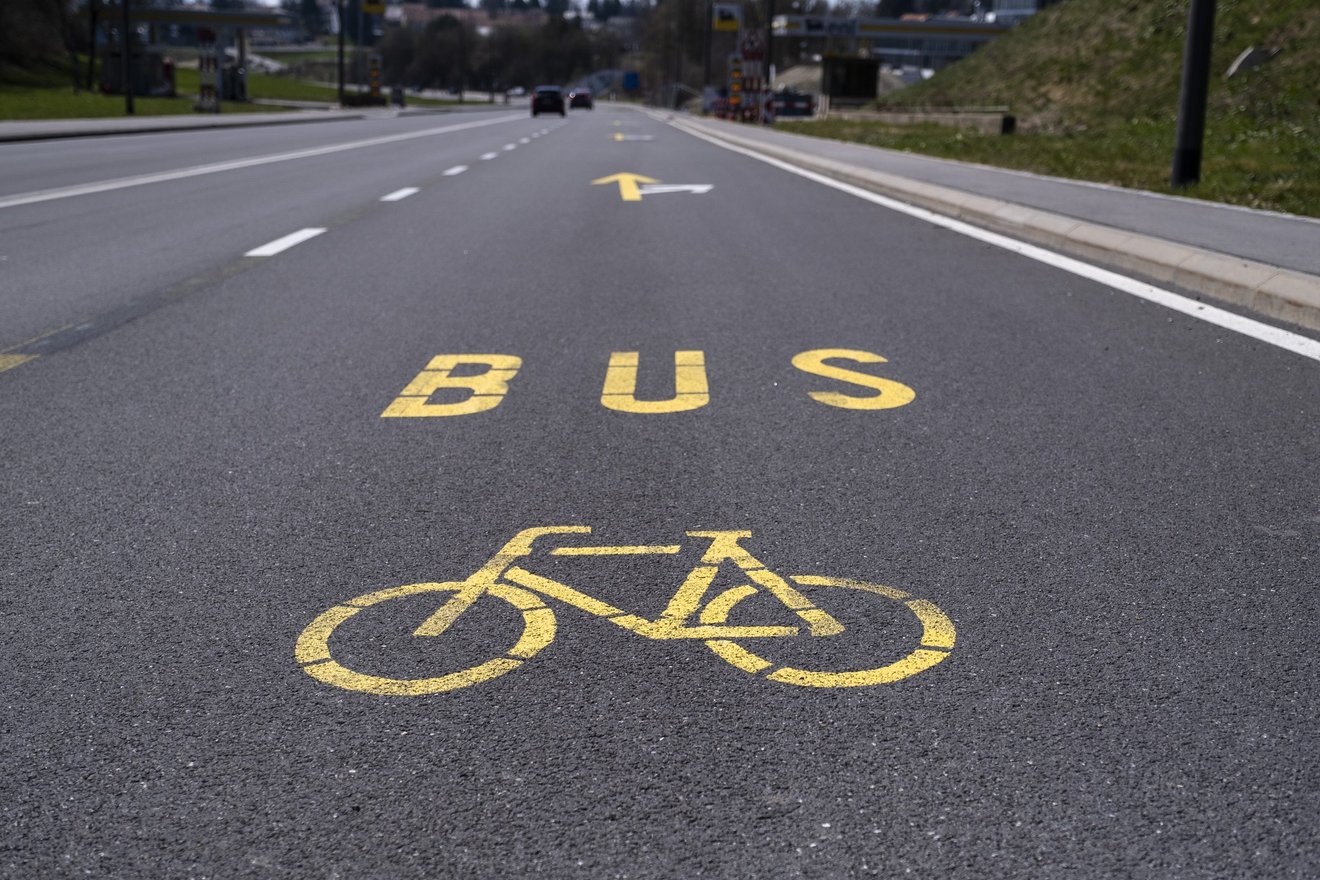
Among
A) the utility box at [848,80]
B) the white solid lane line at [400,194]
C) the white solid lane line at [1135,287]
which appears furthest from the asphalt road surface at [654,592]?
the utility box at [848,80]

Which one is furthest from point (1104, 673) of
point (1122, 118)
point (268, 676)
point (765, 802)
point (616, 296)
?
point (1122, 118)

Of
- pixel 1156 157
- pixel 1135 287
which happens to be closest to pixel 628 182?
pixel 1156 157

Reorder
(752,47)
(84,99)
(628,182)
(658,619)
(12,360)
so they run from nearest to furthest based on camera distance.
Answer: (658,619) < (12,360) < (628,182) < (752,47) < (84,99)

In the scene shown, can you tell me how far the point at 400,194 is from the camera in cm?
1585

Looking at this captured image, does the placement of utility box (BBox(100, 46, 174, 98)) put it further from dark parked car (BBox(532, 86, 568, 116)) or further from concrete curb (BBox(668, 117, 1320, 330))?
concrete curb (BBox(668, 117, 1320, 330))

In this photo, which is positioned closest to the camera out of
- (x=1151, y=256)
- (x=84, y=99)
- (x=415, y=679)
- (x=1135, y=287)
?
(x=415, y=679)

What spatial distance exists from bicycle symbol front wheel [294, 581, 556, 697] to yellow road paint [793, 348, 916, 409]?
2416 millimetres

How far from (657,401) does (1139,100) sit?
1175 inches

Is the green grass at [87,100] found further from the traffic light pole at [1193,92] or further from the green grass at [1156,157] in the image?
the traffic light pole at [1193,92]

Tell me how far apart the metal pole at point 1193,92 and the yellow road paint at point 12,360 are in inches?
400

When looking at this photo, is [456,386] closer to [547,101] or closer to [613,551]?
[613,551]

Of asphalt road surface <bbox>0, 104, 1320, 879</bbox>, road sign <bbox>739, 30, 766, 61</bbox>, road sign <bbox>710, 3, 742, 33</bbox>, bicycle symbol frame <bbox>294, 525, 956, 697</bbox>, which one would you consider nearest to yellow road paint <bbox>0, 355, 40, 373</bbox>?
asphalt road surface <bbox>0, 104, 1320, 879</bbox>

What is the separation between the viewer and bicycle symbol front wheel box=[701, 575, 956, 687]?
9.75ft

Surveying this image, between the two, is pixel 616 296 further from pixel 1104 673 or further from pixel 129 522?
pixel 1104 673
